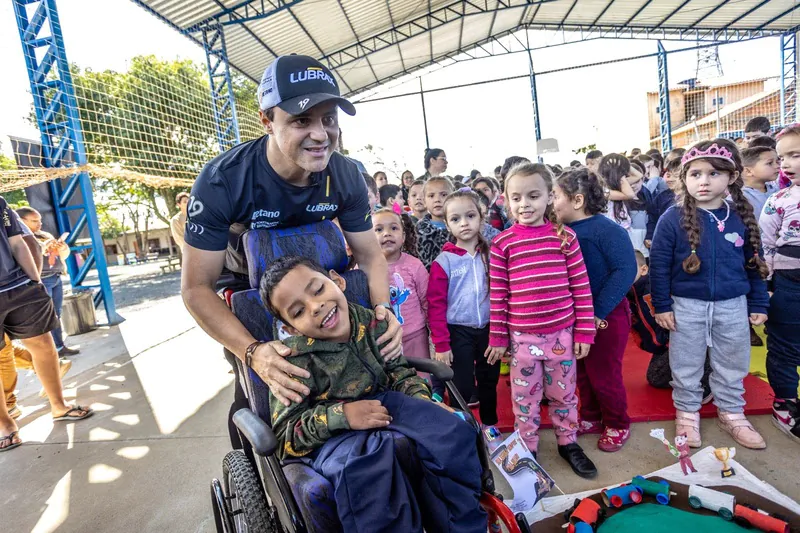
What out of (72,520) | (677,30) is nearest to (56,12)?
(72,520)

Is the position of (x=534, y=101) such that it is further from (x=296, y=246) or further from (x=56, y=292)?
(x=296, y=246)

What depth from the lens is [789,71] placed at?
13.7 metres

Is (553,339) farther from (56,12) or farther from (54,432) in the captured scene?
(56,12)

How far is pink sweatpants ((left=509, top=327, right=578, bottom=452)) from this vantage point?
203 cm

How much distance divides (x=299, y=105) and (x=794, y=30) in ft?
61.3

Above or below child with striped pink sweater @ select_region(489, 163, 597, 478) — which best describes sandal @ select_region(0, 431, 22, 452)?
below

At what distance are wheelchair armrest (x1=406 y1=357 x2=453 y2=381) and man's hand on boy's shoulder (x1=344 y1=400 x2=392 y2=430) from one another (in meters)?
0.27

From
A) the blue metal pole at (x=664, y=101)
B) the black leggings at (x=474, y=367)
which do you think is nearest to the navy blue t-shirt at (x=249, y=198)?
the black leggings at (x=474, y=367)

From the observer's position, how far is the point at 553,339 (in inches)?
79.8

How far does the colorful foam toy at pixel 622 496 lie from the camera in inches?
67.9

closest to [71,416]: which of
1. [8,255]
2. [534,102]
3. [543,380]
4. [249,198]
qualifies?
[8,255]

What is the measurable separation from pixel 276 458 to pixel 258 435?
0.33ft

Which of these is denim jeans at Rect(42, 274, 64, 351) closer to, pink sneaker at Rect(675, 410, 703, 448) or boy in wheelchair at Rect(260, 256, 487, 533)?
boy in wheelchair at Rect(260, 256, 487, 533)

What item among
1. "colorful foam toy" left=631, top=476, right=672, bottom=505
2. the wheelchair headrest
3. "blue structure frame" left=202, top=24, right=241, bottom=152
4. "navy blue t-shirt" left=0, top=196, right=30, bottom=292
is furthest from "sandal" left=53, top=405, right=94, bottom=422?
"blue structure frame" left=202, top=24, right=241, bottom=152
